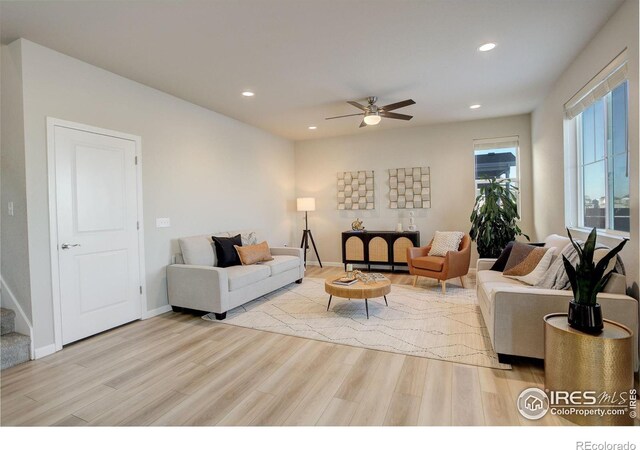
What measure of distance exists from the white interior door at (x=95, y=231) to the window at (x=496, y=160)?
17.8ft

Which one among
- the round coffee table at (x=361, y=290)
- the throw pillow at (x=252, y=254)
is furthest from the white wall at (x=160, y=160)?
the round coffee table at (x=361, y=290)

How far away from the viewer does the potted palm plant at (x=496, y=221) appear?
495 centimetres

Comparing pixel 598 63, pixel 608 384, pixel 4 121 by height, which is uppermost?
pixel 598 63

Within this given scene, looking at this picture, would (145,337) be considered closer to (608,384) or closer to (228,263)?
(228,263)

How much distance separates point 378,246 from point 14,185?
504cm

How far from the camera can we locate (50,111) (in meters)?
2.98

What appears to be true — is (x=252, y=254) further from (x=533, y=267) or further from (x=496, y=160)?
(x=496, y=160)

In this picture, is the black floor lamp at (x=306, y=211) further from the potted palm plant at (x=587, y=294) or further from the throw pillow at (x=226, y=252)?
the potted palm plant at (x=587, y=294)

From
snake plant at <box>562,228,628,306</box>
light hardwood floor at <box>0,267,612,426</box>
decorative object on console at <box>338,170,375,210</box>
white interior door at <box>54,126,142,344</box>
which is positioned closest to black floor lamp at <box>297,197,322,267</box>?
decorative object on console at <box>338,170,375,210</box>

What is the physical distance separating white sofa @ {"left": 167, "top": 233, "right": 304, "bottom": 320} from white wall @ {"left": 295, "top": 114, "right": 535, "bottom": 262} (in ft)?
8.26

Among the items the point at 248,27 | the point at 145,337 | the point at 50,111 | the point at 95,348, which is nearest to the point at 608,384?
the point at 248,27

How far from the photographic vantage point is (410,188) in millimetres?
6277
